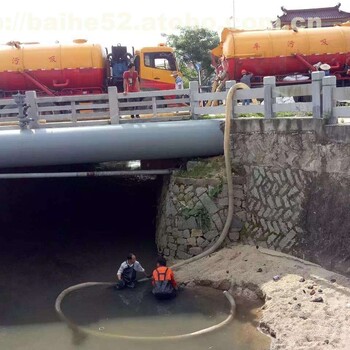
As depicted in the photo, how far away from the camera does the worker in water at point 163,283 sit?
9258 millimetres

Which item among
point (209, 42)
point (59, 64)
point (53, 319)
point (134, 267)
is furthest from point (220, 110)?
point (209, 42)

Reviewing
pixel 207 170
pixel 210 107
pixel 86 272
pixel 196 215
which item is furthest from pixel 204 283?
pixel 210 107

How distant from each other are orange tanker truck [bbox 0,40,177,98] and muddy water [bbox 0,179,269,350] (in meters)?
3.37

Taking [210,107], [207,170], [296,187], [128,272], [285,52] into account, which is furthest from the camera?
A: [285,52]

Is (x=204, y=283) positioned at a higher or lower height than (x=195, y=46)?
lower

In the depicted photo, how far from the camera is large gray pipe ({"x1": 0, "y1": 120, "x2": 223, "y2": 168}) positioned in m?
10.6

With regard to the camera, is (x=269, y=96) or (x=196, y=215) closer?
(x=269, y=96)

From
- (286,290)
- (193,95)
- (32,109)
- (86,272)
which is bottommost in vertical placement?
(86,272)

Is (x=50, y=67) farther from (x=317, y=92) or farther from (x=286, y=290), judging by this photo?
(x=286, y=290)

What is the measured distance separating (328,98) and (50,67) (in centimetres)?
1076

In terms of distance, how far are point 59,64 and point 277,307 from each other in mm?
11875

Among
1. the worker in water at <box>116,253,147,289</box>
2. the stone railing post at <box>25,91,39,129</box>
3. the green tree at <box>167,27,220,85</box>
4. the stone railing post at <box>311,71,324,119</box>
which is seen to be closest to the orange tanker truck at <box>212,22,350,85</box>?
the stone railing post at <box>25,91,39,129</box>

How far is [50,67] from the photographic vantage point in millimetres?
16531

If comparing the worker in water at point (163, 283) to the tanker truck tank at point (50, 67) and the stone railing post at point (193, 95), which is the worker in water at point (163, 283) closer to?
the stone railing post at point (193, 95)
